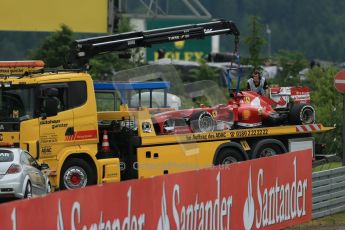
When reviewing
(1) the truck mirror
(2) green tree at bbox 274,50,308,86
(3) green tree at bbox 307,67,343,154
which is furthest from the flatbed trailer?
(2) green tree at bbox 274,50,308,86

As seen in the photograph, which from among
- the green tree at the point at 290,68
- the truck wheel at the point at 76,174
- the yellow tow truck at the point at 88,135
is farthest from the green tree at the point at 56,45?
the truck wheel at the point at 76,174

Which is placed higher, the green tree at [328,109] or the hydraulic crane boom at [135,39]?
the hydraulic crane boom at [135,39]

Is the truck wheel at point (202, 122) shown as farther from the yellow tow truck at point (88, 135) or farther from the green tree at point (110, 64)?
the green tree at point (110, 64)

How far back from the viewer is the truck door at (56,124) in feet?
64.5

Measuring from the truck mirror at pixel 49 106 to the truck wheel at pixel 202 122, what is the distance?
3198 mm

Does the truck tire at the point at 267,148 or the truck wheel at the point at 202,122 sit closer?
the truck wheel at the point at 202,122

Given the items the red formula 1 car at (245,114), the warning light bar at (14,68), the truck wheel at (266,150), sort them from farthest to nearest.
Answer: the truck wheel at (266,150), the red formula 1 car at (245,114), the warning light bar at (14,68)

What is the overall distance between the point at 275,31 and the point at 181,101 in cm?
11720

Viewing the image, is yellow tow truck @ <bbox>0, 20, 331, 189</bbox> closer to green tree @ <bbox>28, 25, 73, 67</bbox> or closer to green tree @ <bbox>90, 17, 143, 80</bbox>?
green tree @ <bbox>90, 17, 143, 80</bbox>

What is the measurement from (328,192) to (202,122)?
11.5ft

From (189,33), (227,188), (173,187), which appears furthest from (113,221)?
(189,33)

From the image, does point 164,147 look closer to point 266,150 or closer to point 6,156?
point 266,150

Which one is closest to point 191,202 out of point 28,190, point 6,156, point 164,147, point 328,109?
point 28,190

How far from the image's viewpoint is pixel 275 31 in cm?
14138
